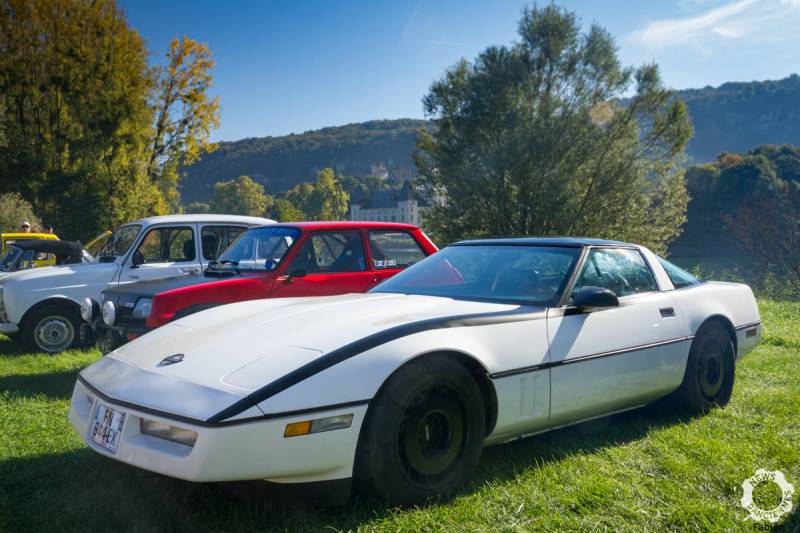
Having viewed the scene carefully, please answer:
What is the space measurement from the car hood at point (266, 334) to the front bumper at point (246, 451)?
192 millimetres

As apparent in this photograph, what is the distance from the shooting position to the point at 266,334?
3111 millimetres

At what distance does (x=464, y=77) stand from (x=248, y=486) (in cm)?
3123

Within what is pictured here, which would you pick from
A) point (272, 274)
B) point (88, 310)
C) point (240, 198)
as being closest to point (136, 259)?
point (88, 310)

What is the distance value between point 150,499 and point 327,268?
3699mm

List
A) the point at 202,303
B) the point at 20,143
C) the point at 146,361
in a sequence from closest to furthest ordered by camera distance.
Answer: the point at 146,361, the point at 202,303, the point at 20,143

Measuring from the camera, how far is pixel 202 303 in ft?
18.8

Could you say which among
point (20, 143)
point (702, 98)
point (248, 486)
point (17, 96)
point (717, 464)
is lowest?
point (717, 464)

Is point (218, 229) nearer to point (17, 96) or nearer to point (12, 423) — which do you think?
point (12, 423)

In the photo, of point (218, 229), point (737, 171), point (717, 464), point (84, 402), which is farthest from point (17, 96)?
point (737, 171)

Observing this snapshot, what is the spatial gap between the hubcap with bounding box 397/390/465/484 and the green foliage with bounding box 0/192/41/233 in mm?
20437

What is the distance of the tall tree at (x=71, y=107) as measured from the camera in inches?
847

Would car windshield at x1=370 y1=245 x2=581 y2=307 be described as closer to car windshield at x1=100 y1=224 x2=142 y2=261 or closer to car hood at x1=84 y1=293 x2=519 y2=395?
car hood at x1=84 y1=293 x2=519 y2=395

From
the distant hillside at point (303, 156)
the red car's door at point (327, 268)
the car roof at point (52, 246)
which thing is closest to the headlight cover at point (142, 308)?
the red car's door at point (327, 268)

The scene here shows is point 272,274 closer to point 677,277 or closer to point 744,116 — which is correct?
point 677,277
